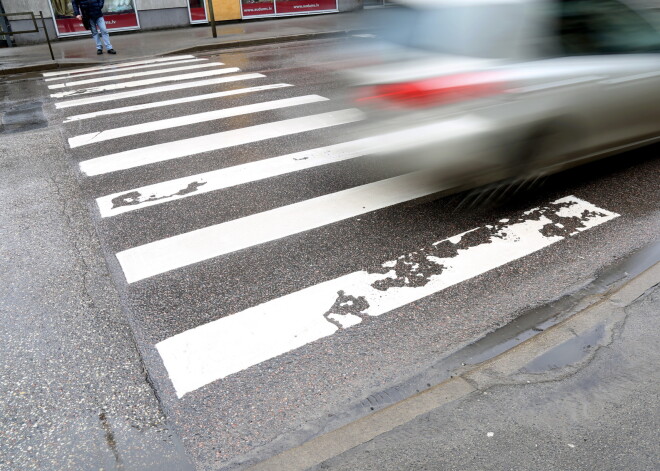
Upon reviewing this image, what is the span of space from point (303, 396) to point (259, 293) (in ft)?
3.63

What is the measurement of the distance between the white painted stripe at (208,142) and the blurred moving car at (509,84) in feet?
4.74

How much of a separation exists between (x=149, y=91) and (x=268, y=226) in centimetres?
683

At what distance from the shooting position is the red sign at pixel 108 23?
18.2 meters

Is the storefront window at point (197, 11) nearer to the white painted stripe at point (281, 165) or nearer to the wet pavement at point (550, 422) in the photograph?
the white painted stripe at point (281, 165)

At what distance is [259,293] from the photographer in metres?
3.94

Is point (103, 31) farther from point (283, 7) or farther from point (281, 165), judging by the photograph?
point (281, 165)

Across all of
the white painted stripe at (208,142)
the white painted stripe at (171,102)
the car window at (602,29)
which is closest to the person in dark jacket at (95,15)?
the white painted stripe at (171,102)

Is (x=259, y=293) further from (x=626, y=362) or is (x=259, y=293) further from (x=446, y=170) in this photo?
(x=626, y=362)

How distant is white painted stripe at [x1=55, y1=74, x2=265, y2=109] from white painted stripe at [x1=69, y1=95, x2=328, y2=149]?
7.19 ft

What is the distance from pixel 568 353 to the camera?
327 cm

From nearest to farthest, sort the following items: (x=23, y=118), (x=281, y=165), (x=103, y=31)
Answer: (x=281, y=165) → (x=23, y=118) → (x=103, y=31)

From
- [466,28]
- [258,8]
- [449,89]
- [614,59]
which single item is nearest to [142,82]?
[466,28]

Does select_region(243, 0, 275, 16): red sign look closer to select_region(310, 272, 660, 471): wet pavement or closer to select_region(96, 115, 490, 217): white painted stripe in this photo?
select_region(96, 115, 490, 217): white painted stripe

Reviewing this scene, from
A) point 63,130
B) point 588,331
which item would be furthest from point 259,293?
point 63,130
